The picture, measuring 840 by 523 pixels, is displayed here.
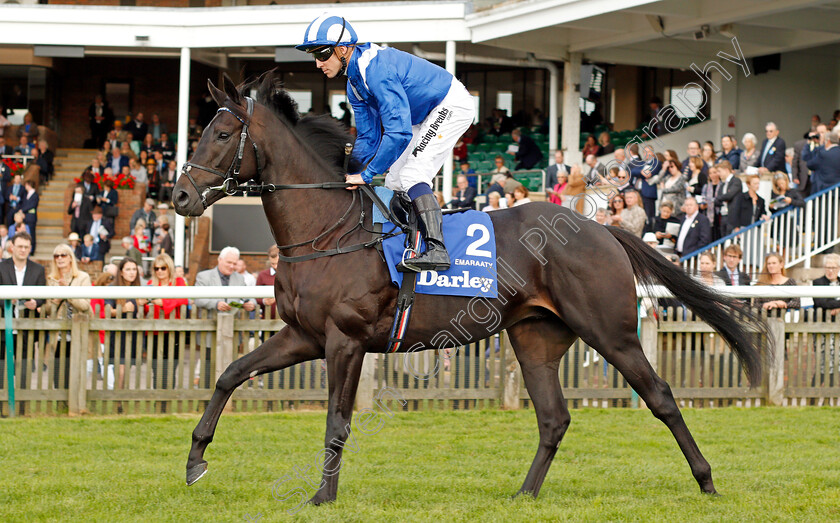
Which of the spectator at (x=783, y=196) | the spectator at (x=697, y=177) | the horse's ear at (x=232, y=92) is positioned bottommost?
the horse's ear at (x=232, y=92)

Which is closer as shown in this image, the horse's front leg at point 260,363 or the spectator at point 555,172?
the horse's front leg at point 260,363

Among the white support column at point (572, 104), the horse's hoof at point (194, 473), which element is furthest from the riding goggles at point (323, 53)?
the white support column at point (572, 104)

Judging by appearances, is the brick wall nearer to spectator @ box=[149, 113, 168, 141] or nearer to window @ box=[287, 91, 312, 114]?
spectator @ box=[149, 113, 168, 141]

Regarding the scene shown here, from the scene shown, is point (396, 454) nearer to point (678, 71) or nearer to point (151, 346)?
point (151, 346)

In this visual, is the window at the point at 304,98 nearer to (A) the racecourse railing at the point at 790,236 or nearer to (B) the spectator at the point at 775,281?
(A) the racecourse railing at the point at 790,236

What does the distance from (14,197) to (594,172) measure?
10.5 m

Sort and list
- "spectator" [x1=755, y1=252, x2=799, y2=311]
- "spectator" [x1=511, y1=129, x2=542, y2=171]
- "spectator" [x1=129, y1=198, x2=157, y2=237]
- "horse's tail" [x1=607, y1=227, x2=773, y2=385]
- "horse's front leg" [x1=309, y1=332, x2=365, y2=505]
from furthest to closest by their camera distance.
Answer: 1. "spectator" [x1=511, y1=129, x2=542, y2=171]
2. "spectator" [x1=129, y1=198, x2=157, y2=237]
3. "spectator" [x1=755, y1=252, x2=799, y2=311]
4. "horse's tail" [x1=607, y1=227, x2=773, y2=385]
5. "horse's front leg" [x1=309, y1=332, x2=365, y2=505]

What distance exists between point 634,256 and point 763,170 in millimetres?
7225

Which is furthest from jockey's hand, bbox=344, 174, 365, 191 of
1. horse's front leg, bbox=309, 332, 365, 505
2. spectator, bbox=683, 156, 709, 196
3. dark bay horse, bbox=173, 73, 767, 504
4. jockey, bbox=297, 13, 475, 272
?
spectator, bbox=683, 156, 709, 196

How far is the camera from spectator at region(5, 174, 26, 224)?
16.9 metres

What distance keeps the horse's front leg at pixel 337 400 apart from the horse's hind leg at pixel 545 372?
39.6 inches

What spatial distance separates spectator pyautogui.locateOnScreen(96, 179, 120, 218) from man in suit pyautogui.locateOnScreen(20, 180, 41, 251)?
1160 millimetres

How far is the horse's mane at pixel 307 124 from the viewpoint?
4.79 metres

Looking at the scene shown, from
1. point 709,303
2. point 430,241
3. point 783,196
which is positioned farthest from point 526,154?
point 430,241
